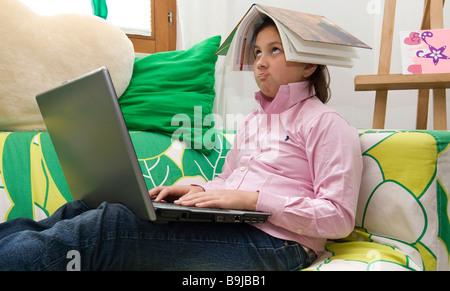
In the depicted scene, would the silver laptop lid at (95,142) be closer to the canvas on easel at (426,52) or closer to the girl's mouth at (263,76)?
the girl's mouth at (263,76)

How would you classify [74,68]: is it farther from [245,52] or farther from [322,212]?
[322,212]

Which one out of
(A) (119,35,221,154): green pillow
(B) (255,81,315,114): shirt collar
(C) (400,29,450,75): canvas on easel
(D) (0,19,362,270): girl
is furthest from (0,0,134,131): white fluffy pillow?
(C) (400,29,450,75): canvas on easel

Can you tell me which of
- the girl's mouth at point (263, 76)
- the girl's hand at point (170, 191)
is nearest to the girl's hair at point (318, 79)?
the girl's mouth at point (263, 76)

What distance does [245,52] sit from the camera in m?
1.09

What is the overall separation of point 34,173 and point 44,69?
0.32m

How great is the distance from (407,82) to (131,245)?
1.01m

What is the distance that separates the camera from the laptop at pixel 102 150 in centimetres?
58

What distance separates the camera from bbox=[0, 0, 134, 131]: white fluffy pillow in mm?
1052

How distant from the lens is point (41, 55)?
1099 mm

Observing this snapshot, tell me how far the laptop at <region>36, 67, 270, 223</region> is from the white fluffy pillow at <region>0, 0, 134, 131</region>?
1.14ft
